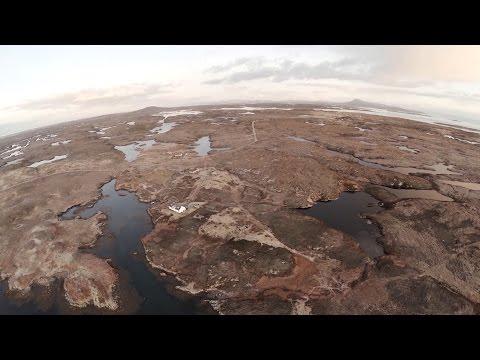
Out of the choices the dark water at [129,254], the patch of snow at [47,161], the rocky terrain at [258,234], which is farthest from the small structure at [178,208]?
the patch of snow at [47,161]

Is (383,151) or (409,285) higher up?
(409,285)

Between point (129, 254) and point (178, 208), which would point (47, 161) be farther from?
point (129, 254)

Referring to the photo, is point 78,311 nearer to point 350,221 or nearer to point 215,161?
point 350,221

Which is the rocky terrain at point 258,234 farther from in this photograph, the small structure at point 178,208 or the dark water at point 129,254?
the dark water at point 129,254

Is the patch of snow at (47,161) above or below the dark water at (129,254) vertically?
below

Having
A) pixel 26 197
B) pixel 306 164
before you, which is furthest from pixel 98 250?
pixel 306 164

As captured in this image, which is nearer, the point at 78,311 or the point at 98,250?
the point at 78,311
